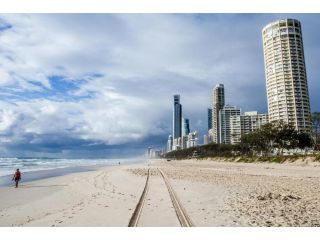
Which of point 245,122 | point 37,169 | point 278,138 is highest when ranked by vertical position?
point 245,122

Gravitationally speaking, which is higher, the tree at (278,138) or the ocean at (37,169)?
the tree at (278,138)

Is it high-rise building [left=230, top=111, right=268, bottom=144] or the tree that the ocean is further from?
high-rise building [left=230, top=111, right=268, bottom=144]

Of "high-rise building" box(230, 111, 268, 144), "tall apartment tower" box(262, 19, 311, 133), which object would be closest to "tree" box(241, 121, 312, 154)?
"tall apartment tower" box(262, 19, 311, 133)

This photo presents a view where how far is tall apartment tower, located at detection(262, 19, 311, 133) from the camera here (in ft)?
375

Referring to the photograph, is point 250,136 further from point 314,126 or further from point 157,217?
point 157,217

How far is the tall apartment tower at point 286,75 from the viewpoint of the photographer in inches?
4496

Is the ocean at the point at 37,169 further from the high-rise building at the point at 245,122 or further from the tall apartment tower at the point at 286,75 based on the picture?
the high-rise building at the point at 245,122

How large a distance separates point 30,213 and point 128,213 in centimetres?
436

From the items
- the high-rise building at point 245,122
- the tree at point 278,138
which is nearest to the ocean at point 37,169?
the tree at point 278,138

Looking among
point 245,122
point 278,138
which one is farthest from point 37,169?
point 245,122

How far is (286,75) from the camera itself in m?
120

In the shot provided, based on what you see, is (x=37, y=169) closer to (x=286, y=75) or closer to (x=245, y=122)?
(x=286, y=75)

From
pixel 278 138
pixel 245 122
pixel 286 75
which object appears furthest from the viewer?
pixel 245 122

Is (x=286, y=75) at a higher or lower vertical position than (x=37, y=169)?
higher
